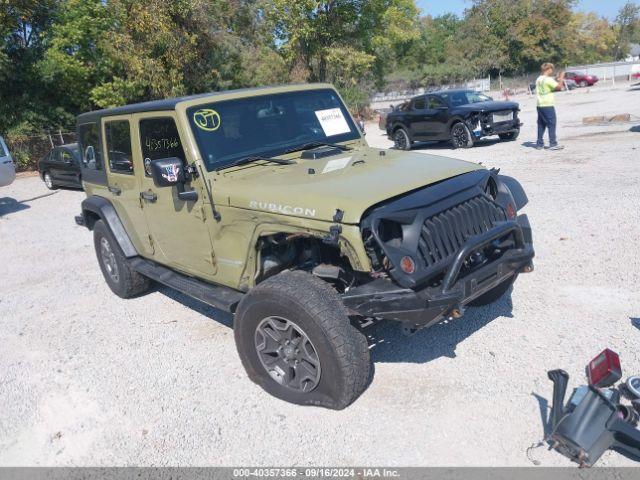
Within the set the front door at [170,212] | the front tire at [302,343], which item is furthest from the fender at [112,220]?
the front tire at [302,343]

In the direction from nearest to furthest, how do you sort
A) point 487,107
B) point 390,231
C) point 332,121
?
point 390,231 < point 332,121 < point 487,107

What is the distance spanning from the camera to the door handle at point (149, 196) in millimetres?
4746

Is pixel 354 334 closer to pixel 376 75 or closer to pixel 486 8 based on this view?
pixel 376 75

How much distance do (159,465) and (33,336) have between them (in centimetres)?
272

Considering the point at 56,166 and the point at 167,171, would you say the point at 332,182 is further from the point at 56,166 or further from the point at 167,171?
the point at 56,166

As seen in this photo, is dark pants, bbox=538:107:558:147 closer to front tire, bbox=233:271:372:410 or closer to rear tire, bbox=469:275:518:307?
rear tire, bbox=469:275:518:307

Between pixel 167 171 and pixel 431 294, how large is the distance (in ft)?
6.81

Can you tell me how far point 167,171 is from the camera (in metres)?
3.96

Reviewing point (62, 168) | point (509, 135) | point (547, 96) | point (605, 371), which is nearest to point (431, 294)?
point (605, 371)

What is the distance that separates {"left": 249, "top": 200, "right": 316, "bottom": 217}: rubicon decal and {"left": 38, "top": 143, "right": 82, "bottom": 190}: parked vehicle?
11.8 metres

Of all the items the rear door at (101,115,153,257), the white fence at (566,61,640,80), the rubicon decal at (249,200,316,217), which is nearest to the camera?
the rubicon decal at (249,200,316,217)

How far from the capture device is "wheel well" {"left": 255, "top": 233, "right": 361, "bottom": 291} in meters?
3.65

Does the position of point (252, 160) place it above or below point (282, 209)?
above

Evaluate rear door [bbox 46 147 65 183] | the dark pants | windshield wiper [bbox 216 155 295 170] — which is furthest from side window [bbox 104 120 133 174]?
rear door [bbox 46 147 65 183]
